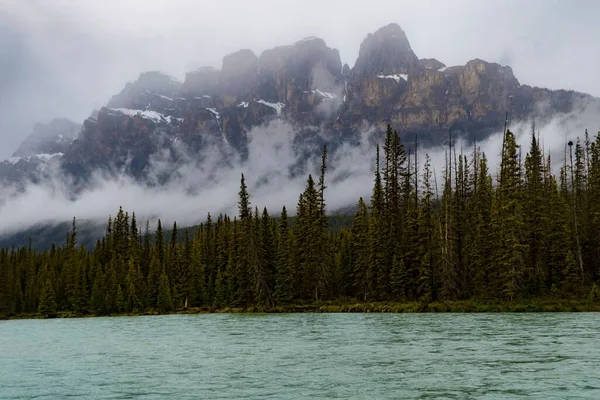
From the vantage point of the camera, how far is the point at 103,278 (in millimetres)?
121312

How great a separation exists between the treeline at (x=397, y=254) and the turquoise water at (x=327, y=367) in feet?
121

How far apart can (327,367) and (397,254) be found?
60.7 meters

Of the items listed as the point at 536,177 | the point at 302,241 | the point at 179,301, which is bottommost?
the point at 179,301

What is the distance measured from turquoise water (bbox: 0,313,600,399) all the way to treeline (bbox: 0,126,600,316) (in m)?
36.8

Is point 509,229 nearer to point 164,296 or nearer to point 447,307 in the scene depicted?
point 447,307

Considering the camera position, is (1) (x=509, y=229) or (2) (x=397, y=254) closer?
(1) (x=509, y=229)

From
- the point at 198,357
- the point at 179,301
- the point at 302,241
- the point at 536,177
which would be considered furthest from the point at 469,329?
the point at 179,301

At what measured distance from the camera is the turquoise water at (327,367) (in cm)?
1870

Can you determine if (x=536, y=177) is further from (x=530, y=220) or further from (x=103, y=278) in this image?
(x=103, y=278)

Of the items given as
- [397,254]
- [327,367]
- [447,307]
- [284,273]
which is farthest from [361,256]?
[327,367]

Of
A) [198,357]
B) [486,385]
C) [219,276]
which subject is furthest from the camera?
[219,276]

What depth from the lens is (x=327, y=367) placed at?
23969 mm

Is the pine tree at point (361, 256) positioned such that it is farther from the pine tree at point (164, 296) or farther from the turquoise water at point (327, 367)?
the turquoise water at point (327, 367)

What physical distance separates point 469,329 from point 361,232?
178 feet
